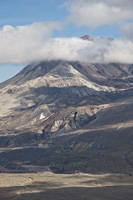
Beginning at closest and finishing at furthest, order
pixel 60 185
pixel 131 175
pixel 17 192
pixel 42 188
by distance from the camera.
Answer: pixel 17 192 < pixel 42 188 < pixel 60 185 < pixel 131 175

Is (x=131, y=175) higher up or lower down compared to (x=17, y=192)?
lower down

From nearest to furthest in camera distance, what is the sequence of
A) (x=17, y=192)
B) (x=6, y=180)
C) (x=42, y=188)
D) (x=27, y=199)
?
(x=27, y=199), (x=17, y=192), (x=42, y=188), (x=6, y=180)

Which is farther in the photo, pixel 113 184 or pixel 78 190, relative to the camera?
pixel 113 184

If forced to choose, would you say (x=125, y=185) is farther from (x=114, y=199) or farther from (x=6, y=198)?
(x=6, y=198)

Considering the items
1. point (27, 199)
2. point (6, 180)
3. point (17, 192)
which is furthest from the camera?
point (6, 180)

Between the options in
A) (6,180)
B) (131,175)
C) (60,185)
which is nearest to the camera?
(60,185)

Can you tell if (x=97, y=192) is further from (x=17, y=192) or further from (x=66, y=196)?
(x=17, y=192)

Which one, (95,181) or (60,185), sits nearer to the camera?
(60,185)

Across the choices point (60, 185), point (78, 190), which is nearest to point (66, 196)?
point (78, 190)

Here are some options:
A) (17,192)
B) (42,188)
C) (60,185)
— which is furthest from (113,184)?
(17,192)
